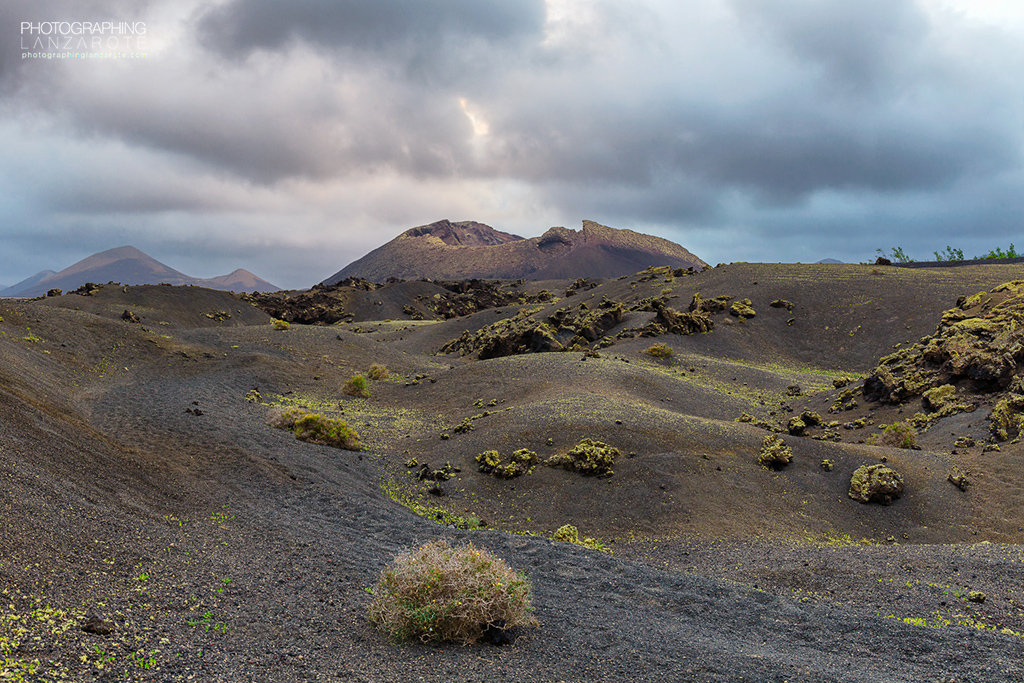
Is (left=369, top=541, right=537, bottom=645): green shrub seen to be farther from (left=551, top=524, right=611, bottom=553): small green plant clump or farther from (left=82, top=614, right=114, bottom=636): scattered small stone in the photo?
(left=551, top=524, right=611, bottom=553): small green plant clump

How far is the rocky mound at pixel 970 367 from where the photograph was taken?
1554 cm

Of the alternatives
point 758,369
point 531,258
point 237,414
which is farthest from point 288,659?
point 531,258

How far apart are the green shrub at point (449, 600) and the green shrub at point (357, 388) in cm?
1665

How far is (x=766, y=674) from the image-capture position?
192 inches

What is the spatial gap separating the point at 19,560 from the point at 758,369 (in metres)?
28.6

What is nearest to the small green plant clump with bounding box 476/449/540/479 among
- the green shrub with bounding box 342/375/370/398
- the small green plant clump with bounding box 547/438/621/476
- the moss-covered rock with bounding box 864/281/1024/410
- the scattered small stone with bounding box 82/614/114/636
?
the small green plant clump with bounding box 547/438/621/476

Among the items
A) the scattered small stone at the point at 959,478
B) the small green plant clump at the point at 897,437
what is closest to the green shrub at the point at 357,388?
the small green plant clump at the point at 897,437

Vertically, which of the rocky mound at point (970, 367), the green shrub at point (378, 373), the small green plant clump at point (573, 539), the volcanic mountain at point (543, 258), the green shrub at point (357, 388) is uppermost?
the volcanic mountain at point (543, 258)

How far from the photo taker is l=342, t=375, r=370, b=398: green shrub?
21.8 meters

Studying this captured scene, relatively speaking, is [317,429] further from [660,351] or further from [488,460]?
[660,351]

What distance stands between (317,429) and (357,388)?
718cm

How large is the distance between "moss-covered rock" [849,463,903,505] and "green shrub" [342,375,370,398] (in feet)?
53.0

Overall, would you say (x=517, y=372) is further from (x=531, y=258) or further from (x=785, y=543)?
(x=531, y=258)

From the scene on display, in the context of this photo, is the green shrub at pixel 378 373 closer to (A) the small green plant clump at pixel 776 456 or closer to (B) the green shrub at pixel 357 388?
(B) the green shrub at pixel 357 388
